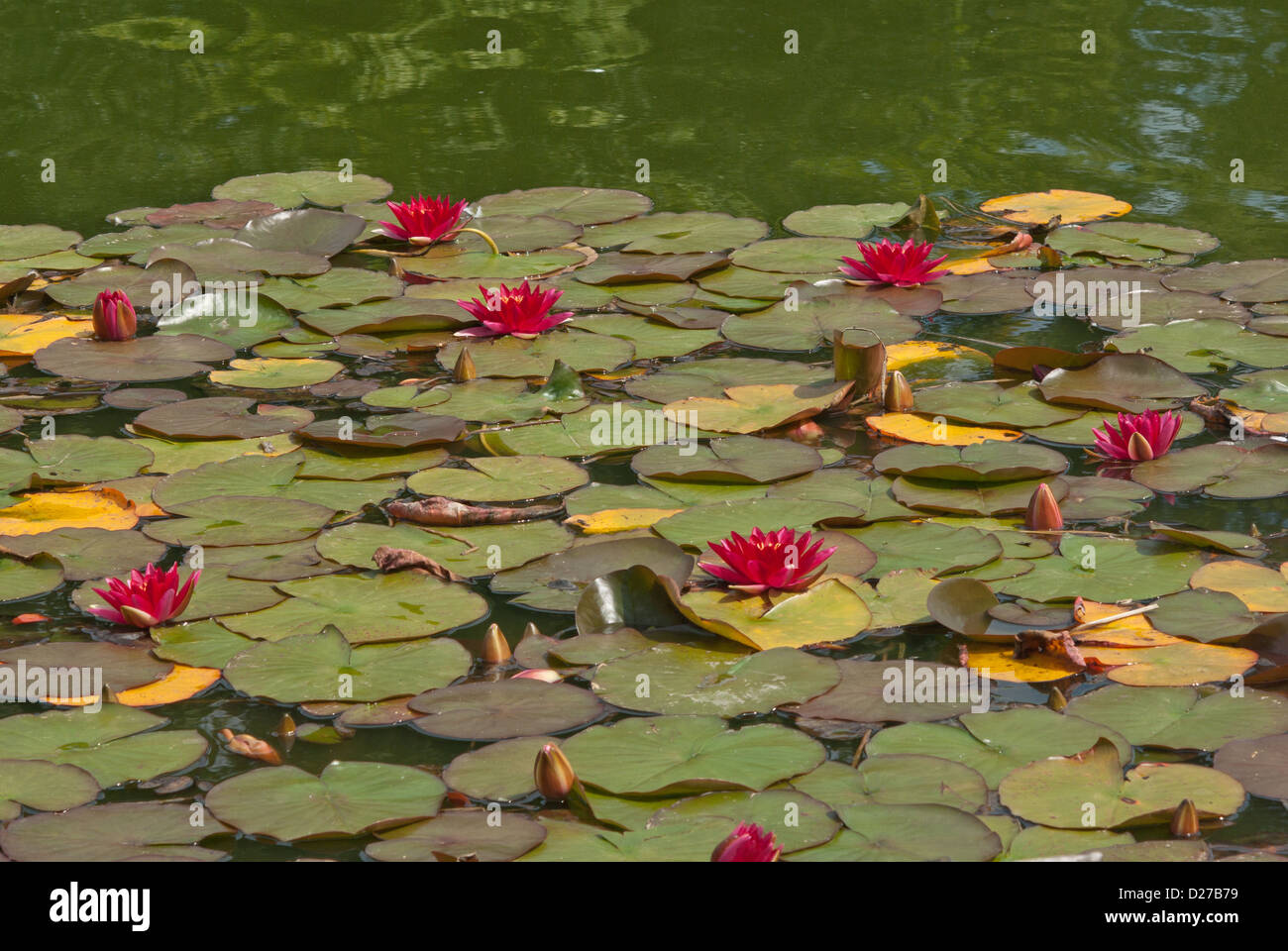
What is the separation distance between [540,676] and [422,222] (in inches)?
98.6

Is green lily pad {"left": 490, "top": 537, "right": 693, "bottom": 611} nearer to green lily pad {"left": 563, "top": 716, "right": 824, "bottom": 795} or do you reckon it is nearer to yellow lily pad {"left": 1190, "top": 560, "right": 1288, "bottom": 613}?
green lily pad {"left": 563, "top": 716, "right": 824, "bottom": 795}

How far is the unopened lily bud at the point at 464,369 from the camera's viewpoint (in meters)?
3.87

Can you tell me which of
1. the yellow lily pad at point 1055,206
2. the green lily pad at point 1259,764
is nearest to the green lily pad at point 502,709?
the green lily pad at point 1259,764

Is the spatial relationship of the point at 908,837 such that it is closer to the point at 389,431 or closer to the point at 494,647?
the point at 494,647

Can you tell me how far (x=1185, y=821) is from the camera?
2.13 meters

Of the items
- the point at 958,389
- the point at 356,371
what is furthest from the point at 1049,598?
the point at 356,371

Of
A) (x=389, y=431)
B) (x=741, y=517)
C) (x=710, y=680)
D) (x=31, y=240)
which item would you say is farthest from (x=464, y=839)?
(x=31, y=240)

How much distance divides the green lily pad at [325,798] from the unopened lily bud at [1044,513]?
55.1 inches

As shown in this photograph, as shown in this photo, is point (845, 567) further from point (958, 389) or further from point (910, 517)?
point (958, 389)

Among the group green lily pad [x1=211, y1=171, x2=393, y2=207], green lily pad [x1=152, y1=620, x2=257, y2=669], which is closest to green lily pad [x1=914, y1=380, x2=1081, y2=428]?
green lily pad [x1=152, y1=620, x2=257, y2=669]

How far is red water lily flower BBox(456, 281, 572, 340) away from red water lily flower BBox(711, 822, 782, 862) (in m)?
2.30

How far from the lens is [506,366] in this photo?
155 inches

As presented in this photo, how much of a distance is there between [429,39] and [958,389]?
4.27m

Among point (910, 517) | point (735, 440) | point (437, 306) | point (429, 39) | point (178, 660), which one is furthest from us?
point (429, 39)
